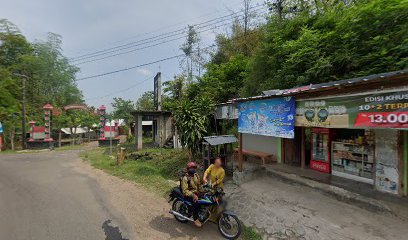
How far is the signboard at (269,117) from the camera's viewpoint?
7062 mm

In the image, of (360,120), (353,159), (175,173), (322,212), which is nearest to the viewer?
(360,120)

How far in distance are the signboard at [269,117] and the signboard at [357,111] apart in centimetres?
27

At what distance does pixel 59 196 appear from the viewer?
338 inches

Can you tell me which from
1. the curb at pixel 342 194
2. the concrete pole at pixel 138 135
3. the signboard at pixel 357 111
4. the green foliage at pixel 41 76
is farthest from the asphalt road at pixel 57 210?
the green foliage at pixel 41 76

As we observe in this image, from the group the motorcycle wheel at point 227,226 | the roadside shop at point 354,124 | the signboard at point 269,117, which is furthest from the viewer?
the signboard at point 269,117

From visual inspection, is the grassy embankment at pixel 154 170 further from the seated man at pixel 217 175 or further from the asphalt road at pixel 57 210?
the seated man at pixel 217 175

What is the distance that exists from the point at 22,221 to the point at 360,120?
345 inches

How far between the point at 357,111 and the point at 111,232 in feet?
21.0

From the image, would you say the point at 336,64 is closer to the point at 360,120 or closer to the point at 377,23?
the point at 377,23

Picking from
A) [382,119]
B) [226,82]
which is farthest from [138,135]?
[382,119]

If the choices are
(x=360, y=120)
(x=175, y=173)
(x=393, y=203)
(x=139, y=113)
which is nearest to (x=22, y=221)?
(x=175, y=173)

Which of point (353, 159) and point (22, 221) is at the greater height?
point (353, 159)

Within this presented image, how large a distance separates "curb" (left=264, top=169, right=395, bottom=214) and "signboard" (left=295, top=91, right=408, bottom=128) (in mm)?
1876

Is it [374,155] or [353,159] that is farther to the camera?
[353,159]
